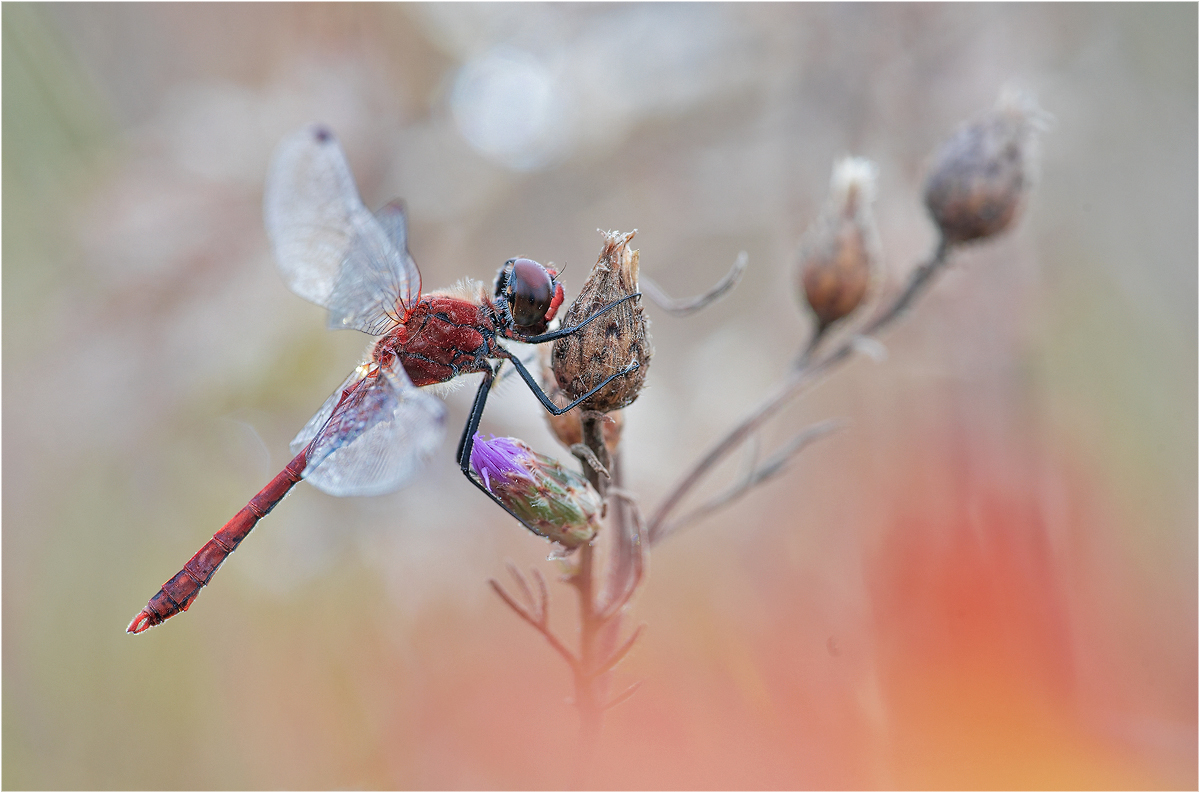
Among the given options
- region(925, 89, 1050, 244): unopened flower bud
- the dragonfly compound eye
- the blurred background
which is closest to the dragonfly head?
the dragonfly compound eye

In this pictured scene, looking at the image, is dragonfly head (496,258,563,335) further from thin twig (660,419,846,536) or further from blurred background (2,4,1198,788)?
thin twig (660,419,846,536)

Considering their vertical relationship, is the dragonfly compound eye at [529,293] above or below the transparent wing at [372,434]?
above

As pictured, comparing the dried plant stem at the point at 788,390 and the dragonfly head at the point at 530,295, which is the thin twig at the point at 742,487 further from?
the dragonfly head at the point at 530,295

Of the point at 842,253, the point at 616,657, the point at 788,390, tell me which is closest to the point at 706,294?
the point at 788,390

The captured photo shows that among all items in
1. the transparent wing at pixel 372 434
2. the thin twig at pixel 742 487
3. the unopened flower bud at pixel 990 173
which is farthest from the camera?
the unopened flower bud at pixel 990 173

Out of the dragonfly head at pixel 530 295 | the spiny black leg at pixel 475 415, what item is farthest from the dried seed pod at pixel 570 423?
the spiny black leg at pixel 475 415

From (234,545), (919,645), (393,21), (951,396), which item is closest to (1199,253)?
(951,396)
